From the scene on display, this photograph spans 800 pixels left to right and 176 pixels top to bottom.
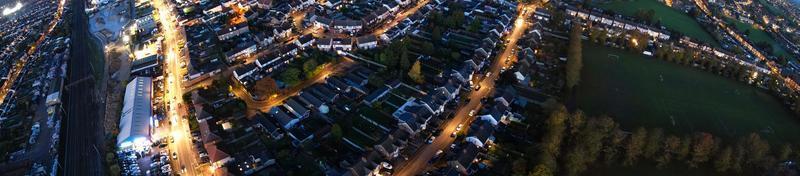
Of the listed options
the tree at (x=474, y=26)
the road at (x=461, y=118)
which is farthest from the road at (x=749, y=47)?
the tree at (x=474, y=26)

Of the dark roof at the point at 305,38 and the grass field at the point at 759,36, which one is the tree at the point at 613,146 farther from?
the grass field at the point at 759,36

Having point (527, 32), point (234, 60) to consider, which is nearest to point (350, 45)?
point (234, 60)

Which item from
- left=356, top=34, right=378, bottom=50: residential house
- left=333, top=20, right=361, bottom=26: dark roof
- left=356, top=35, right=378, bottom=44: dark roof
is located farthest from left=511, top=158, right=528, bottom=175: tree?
left=333, top=20, right=361, bottom=26: dark roof

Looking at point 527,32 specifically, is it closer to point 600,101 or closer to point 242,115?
point 600,101

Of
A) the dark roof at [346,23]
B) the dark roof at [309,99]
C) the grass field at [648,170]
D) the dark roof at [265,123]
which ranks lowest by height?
the dark roof at [265,123]

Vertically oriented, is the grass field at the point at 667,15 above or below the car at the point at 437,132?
above

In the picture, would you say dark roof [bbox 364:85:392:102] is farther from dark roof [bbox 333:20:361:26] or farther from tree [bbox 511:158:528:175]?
dark roof [bbox 333:20:361:26]

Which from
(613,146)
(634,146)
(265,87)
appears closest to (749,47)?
(634,146)
